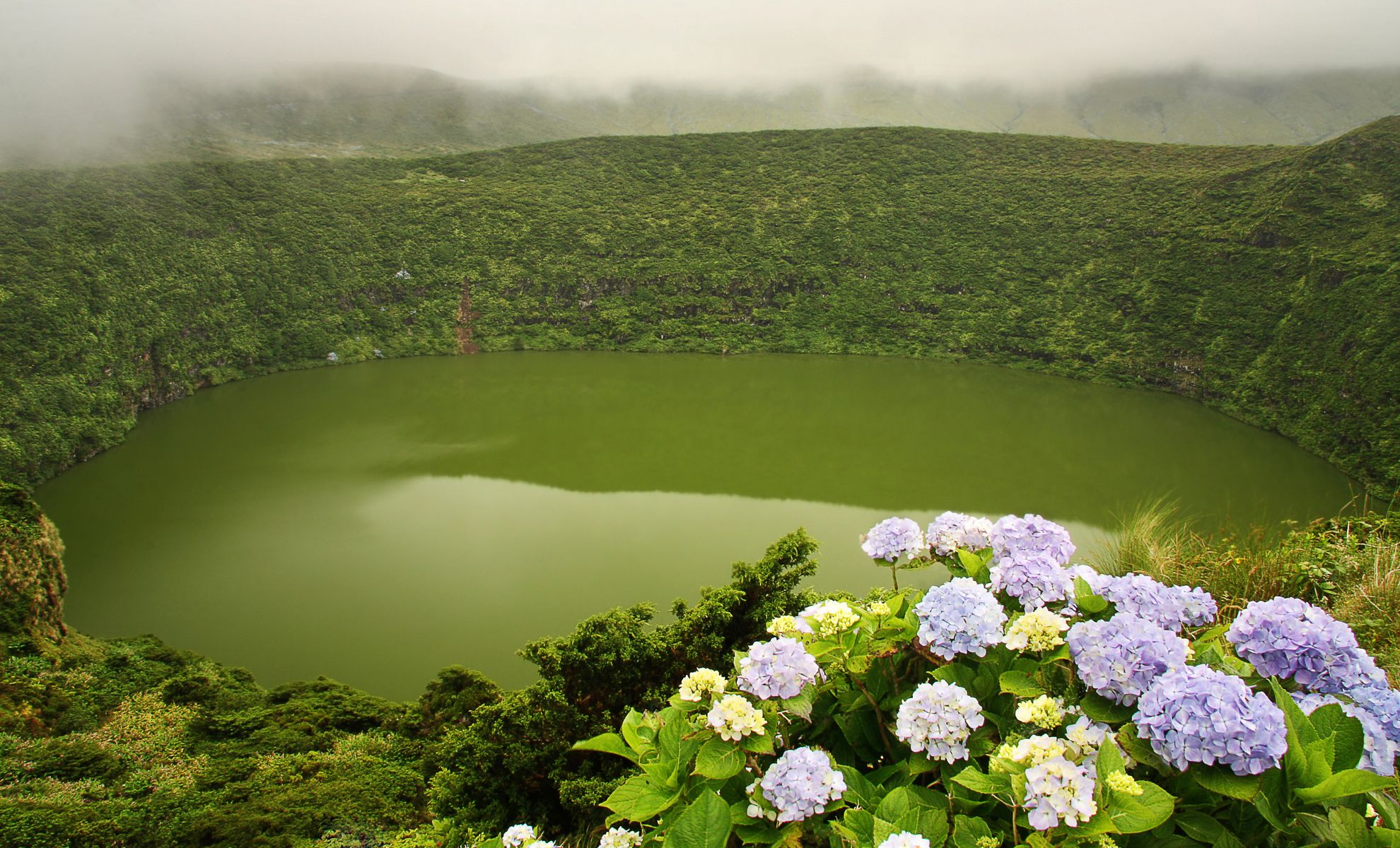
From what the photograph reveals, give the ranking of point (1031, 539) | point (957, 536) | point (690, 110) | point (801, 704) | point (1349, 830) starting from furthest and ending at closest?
1. point (690, 110)
2. point (957, 536)
3. point (1031, 539)
4. point (801, 704)
5. point (1349, 830)

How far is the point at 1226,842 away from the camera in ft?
4.06

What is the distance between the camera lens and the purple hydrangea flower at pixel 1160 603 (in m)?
1.63

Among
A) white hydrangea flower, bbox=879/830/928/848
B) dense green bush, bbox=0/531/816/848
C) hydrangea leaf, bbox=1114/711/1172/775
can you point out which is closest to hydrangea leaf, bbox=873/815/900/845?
white hydrangea flower, bbox=879/830/928/848

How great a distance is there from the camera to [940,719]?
4.72 ft

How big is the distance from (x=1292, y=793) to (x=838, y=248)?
3517cm

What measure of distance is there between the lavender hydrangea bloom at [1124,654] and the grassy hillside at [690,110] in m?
64.6

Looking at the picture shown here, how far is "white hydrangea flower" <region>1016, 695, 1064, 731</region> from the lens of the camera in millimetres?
1353

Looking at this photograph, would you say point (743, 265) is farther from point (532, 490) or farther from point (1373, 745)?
point (1373, 745)

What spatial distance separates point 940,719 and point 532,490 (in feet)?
45.5

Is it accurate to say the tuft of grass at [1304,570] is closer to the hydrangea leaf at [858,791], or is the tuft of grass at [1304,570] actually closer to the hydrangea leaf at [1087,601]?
the hydrangea leaf at [1087,601]

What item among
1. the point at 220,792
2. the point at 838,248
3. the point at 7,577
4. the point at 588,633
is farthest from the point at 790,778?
the point at 838,248

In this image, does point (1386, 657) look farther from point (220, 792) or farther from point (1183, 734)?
point (220, 792)

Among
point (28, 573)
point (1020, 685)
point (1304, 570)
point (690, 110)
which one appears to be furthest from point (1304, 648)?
point (690, 110)

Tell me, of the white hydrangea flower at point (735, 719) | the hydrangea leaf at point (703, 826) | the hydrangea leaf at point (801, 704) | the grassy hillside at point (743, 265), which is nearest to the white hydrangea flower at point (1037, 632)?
the hydrangea leaf at point (801, 704)
